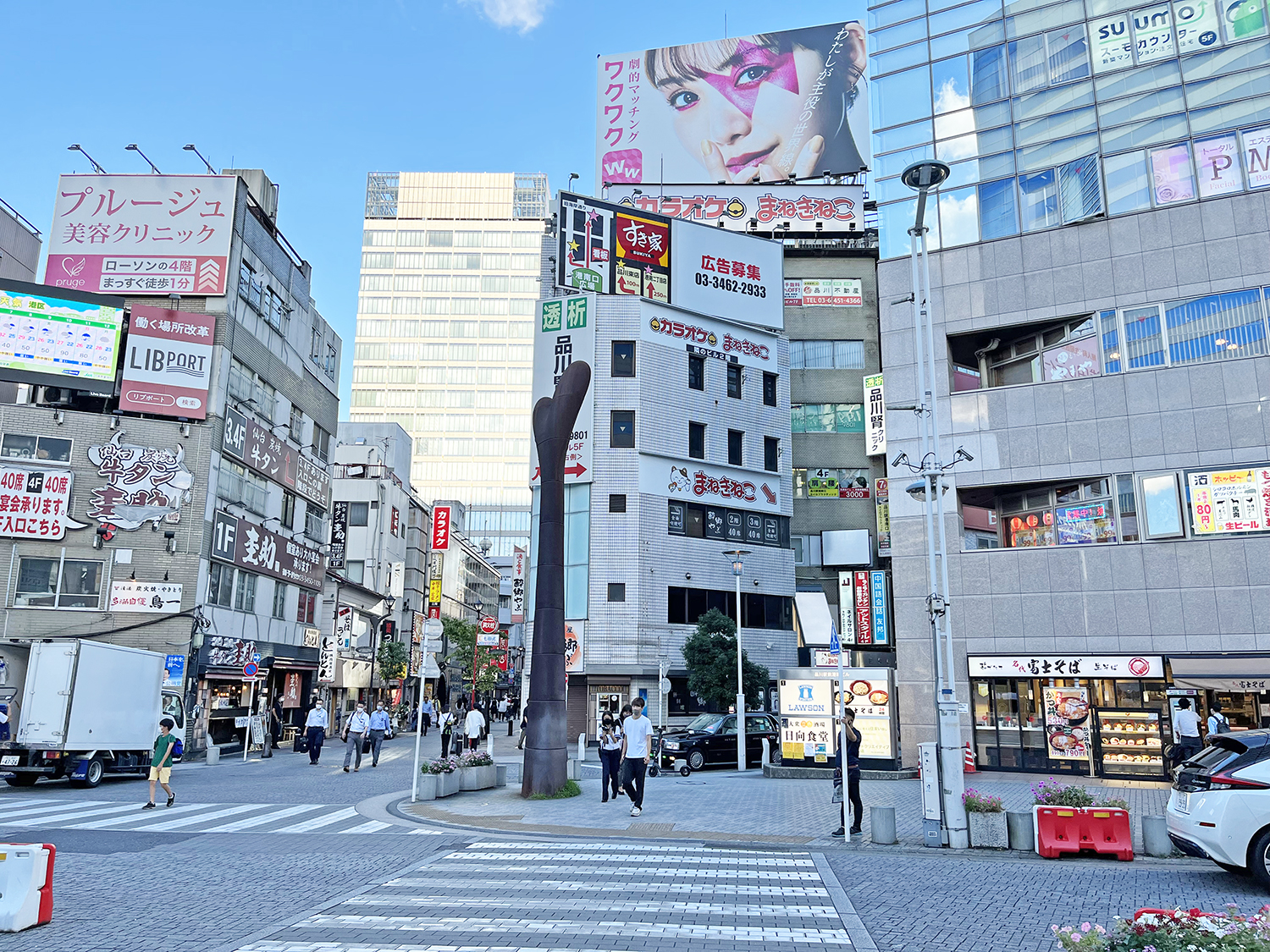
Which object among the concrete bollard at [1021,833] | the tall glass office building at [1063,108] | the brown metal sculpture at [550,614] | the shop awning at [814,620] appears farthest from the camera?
the shop awning at [814,620]

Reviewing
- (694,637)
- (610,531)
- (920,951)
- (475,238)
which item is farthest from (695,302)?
(475,238)

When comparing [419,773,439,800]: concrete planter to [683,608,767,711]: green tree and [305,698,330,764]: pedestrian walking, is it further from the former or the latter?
[683,608,767,711]: green tree

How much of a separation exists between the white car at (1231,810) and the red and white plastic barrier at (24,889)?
11689mm

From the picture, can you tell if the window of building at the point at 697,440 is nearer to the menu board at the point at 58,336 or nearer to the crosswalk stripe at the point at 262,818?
the menu board at the point at 58,336

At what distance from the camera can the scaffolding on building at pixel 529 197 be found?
452ft

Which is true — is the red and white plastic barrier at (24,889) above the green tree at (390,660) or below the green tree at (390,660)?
below

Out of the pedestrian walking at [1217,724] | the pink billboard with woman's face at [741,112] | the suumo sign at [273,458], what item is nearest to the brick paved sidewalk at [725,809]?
the pedestrian walking at [1217,724]

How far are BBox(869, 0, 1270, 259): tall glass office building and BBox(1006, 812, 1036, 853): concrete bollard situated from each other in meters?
18.8

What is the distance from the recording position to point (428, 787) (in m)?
19.1

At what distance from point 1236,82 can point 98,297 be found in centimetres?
3676

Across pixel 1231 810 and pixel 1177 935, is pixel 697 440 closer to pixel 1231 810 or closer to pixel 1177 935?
pixel 1231 810

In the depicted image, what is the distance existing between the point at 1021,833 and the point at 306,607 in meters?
39.7

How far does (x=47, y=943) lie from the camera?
25.1ft

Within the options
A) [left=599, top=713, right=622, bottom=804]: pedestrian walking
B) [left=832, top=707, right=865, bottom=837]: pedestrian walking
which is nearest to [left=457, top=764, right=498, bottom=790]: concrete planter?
[left=599, top=713, right=622, bottom=804]: pedestrian walking
